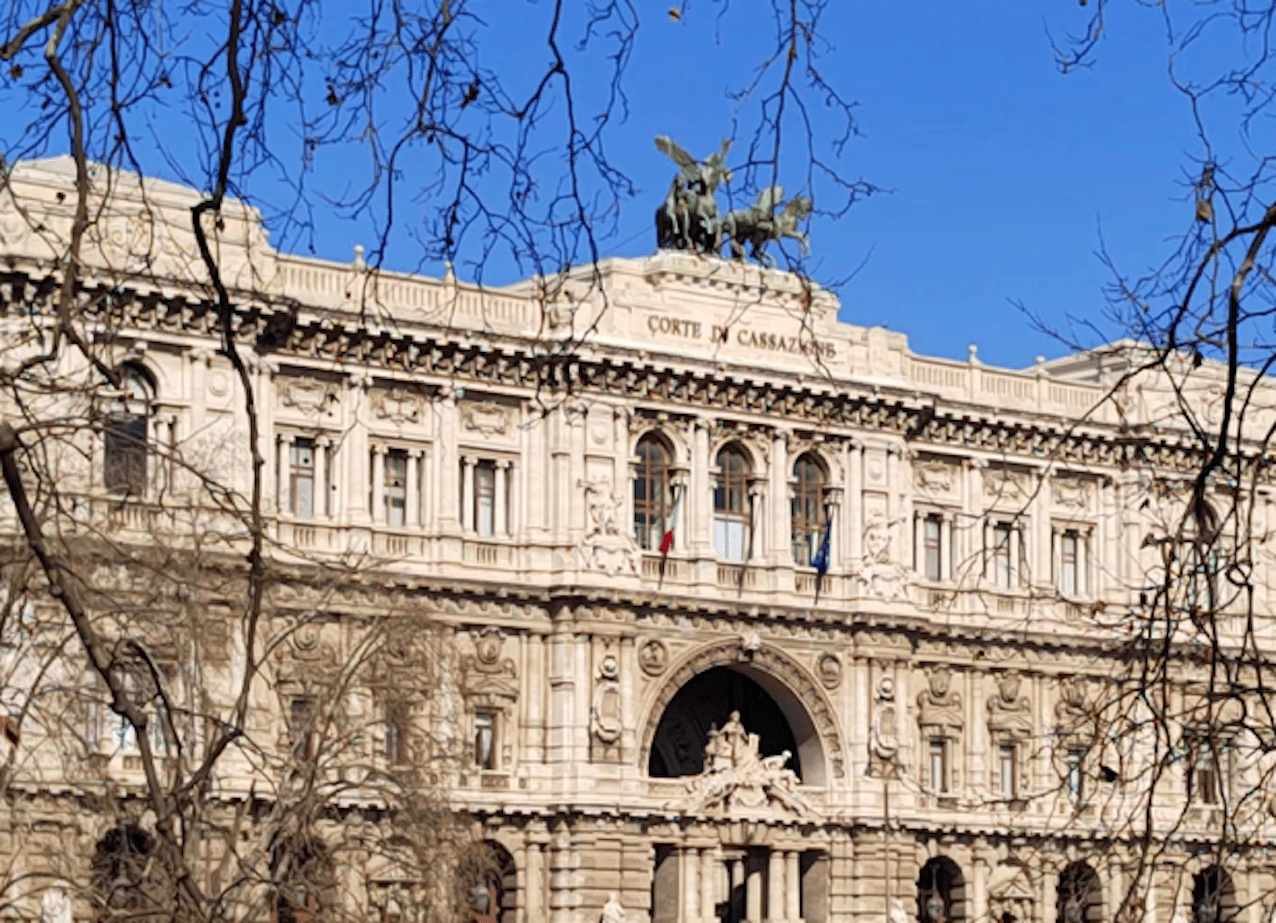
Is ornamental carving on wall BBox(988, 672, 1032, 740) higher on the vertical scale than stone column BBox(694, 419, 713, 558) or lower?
lower

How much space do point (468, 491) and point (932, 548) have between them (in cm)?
1329

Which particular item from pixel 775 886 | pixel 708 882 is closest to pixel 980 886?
pixel 775 886

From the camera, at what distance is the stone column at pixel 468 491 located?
61.6 m

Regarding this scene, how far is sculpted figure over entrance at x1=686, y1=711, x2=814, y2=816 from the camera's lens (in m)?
62.6

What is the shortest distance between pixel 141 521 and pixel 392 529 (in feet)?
20.5

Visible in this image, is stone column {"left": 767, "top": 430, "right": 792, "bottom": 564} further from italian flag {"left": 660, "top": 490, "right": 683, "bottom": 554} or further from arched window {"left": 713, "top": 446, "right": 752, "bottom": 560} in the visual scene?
italian flag {"left": 660, "top": 490, "right": 683, "bottom": 554}

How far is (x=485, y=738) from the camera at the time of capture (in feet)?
200

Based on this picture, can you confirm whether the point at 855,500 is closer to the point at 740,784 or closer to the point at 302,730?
the point at 740,784

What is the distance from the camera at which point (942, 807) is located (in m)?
66.9

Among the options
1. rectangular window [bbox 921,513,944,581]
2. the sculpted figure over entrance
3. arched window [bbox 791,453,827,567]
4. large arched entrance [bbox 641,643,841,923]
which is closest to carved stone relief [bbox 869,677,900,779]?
large arched entrance [bbox 641,643,841,923]

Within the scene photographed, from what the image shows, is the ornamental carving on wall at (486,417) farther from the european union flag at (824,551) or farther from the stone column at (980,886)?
the stone column at (980,886)

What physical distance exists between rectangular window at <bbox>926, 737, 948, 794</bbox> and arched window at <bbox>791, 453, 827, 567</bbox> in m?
5.71

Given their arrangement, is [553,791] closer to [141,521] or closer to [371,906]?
[141,521]

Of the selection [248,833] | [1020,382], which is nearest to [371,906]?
[248,833]
